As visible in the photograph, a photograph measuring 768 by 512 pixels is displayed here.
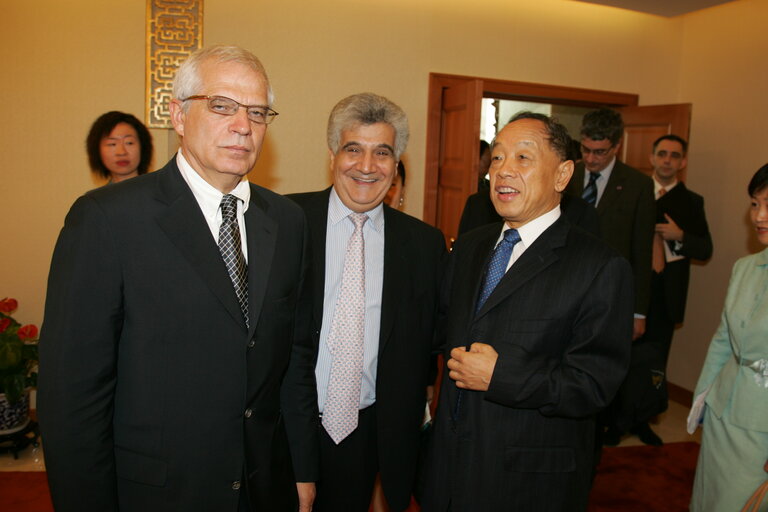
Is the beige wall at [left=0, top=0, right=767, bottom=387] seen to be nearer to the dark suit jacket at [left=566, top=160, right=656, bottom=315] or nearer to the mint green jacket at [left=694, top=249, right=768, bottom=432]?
the dark suit jacket at [left=566, top=160, right=656, bottom=315]

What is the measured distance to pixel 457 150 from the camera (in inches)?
192

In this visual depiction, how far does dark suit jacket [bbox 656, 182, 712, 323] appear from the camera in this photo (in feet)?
14.1

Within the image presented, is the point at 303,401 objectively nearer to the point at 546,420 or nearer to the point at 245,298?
the point at 245,298

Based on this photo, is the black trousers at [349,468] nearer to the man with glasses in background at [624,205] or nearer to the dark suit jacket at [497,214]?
the dark suit jacket at [497,214]

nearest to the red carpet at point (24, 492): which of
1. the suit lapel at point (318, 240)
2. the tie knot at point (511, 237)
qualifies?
Answer: the suit lapel at point (318, 240)

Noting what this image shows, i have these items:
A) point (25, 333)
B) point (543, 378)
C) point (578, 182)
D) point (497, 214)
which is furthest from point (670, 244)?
point (25, 333)

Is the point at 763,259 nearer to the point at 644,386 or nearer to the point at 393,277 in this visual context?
the point at 644,386

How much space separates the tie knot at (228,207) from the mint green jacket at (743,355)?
6.42 feet

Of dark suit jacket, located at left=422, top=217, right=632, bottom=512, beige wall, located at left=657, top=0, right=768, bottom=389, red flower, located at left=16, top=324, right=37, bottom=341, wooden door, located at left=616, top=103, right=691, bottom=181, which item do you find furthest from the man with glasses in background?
red flower, located at left=16, top=324, right=37, bottom=341

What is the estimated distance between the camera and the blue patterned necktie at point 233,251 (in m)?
1.39

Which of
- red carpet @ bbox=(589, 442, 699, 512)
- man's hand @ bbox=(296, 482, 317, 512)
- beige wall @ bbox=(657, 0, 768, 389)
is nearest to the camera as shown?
man's hand @ bbox=(296, 482, 317, 512)

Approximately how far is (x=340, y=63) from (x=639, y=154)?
287 centimetres

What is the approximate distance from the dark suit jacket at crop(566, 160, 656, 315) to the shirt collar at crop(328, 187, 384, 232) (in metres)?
2.06

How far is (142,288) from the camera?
4.13 feet
